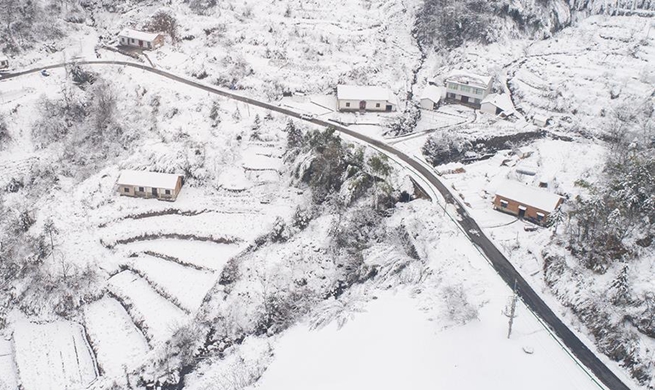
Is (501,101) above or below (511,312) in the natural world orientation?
above

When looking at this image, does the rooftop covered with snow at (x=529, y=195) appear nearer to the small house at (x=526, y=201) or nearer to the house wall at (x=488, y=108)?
the small house at (x=526, y=201)

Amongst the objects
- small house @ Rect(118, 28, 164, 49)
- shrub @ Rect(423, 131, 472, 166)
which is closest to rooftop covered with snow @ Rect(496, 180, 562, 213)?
shrub @ Rect(423, 131, 472, 166)

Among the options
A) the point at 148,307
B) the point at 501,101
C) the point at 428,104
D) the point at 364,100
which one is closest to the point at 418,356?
the point at 148,307

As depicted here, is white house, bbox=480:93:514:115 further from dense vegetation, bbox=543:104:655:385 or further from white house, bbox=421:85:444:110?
dense vegetation, bbox=543:104:655:385

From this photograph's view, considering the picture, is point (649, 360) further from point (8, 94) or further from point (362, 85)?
point (8, 94)

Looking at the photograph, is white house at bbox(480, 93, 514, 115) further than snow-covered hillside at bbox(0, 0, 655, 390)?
Yes

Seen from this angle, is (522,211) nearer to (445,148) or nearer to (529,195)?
(529,195)
